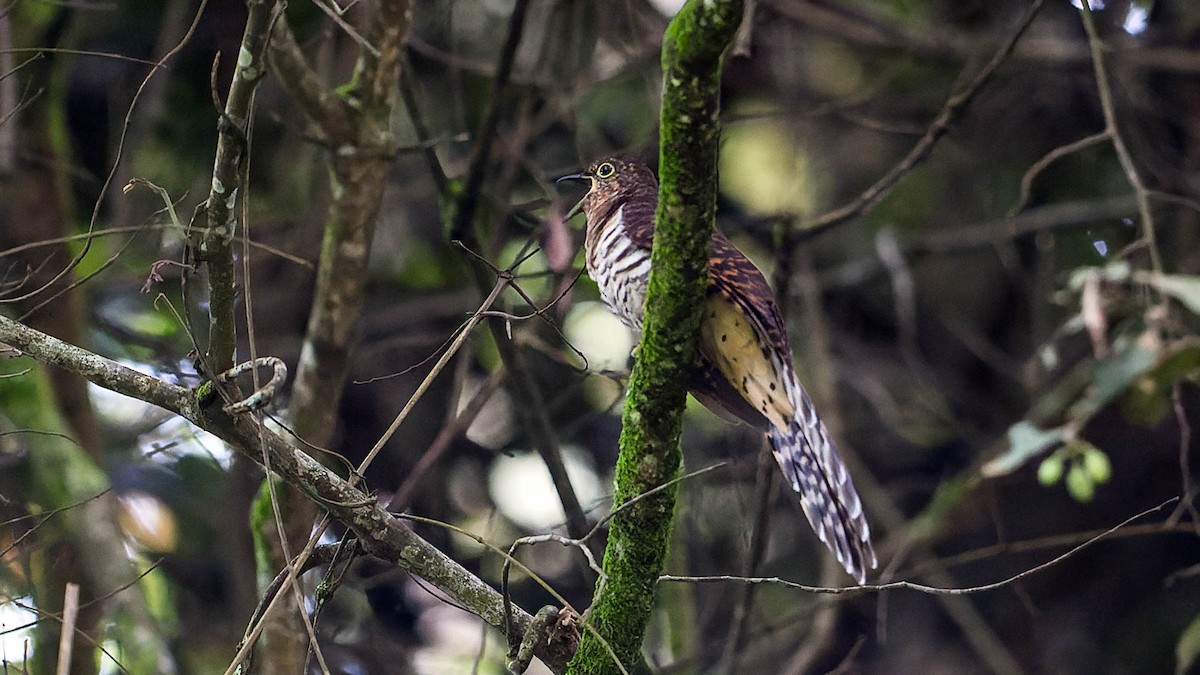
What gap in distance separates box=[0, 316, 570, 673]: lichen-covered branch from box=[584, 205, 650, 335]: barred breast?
41.4 inches

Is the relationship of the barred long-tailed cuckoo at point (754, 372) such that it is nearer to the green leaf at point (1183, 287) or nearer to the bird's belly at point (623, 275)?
the bird's belly at point (623, 275)

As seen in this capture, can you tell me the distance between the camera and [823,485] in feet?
9.92

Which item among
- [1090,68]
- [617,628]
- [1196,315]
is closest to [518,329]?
[617,628]

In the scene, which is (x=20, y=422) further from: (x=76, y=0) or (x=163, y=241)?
(x=76, y=0)

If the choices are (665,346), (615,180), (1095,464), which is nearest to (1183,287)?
(1095,464)

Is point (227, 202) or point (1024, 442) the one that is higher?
point (227, 202)

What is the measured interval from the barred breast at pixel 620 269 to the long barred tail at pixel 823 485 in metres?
0.48

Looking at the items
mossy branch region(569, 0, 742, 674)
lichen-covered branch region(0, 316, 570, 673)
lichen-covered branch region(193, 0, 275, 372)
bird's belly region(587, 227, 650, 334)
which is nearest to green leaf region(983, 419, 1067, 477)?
bird's belly region(587, 227, 650, 334)

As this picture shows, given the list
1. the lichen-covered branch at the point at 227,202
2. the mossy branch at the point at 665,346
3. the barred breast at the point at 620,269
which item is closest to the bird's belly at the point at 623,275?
the barred breast at the point at 620,269

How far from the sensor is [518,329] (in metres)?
3.96

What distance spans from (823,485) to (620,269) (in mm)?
785

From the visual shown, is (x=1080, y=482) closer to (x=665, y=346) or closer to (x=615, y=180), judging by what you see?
(x=615, y=180)

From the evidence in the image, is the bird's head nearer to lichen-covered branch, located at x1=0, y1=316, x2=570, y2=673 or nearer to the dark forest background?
the dark forest background

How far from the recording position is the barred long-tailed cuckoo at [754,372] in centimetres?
293
